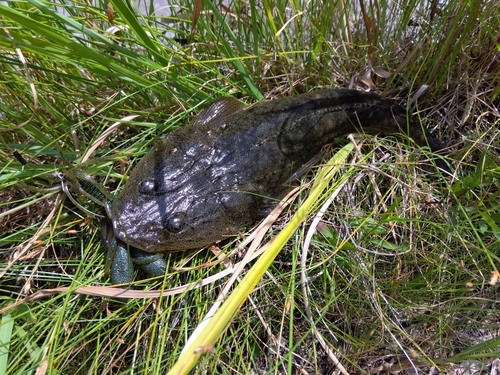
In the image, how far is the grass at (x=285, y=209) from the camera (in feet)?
7.59

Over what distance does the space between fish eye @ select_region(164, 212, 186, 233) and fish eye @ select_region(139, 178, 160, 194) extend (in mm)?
196

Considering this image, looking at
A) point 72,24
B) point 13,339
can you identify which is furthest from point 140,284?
point 72,24

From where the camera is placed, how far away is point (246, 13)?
3.00 meters

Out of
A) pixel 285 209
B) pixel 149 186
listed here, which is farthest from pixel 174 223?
pixel 285 209

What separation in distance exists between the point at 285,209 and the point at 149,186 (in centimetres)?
88

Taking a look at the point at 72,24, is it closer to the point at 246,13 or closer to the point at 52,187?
the point at 52,187

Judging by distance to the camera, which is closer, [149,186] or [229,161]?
[149,186]

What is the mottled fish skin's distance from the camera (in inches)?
99.7

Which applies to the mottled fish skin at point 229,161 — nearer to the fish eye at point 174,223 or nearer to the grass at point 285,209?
the fish eye at point 174,223

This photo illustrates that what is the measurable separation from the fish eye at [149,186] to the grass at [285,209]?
0.77 ft

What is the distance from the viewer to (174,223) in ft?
8.25

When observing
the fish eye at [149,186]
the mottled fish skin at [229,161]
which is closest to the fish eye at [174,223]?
the mottled fish skin at [229,161]

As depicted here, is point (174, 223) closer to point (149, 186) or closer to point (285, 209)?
point (149, 186)

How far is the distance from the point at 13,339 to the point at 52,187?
889 mm
